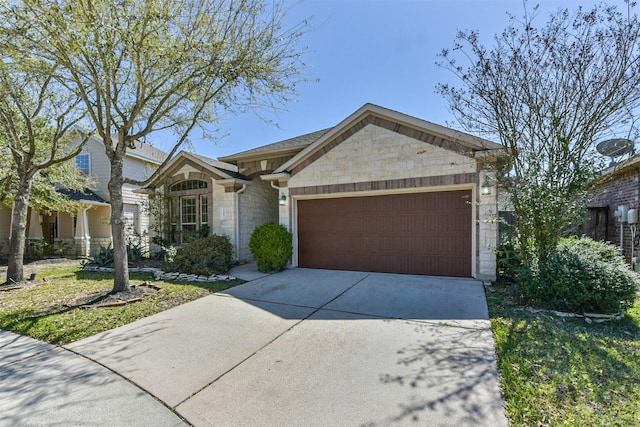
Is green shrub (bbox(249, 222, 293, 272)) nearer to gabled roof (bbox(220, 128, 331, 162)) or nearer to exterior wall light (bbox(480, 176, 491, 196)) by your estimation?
gabled roof (bbox(220, 128, 331, 162))

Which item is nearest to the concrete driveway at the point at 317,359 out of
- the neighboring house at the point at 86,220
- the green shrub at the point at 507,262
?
the green shrub at the point at 507,262

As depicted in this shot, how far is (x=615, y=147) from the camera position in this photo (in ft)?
19.7

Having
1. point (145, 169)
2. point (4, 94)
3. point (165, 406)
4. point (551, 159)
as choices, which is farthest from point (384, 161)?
point (145, 169)

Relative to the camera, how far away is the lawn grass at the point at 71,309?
4570mm

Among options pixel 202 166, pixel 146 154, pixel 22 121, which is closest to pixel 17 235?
pixel 22 121

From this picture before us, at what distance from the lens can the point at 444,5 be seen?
7.02 meters

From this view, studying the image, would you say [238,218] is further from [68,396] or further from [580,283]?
[580,283]

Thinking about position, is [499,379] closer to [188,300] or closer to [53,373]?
[53,373]

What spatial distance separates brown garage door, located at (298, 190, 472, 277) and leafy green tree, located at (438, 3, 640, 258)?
1.81 m

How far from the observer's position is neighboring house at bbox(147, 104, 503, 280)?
755 centimetres

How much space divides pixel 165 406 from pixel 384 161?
24.0ft

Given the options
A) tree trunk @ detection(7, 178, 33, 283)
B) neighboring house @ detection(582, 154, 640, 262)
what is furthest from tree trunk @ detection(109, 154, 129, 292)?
neighboring house @ detection(582, 154, 640, 262)

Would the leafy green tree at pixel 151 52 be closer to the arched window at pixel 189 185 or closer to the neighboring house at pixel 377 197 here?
the neighboring house at pixel 377 197

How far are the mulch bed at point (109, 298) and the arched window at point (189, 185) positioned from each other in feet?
17.5
